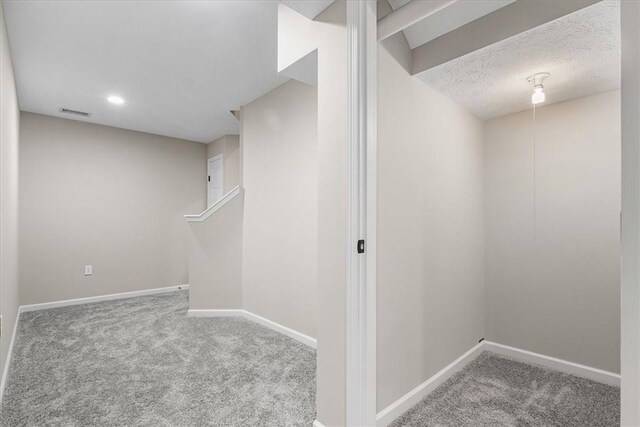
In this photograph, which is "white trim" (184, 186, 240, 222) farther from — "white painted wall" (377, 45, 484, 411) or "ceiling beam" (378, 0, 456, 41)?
"ceiling beam" (378, 0, 456, 41)

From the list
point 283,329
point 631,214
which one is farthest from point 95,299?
point 631,214

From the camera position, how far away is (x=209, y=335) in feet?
9.85

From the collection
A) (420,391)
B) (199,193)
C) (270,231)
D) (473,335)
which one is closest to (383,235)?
(420,391)

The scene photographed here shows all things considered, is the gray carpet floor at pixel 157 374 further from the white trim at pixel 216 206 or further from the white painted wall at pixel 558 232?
the white painted wall at pixel 558 232

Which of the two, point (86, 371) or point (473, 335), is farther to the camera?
point (473, 335)

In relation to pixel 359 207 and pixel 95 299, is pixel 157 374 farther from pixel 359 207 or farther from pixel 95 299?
pixel 95 299

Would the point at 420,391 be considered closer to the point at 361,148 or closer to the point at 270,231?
the point at 361,148

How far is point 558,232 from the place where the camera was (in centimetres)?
229

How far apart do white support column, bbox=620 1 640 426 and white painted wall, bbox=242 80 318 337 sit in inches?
81.3

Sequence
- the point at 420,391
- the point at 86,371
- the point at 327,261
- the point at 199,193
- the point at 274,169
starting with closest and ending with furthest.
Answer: the point at 327,261 → the point at 420,391 → the point at 86,371 → the point at 274,169 → the point at 199,193

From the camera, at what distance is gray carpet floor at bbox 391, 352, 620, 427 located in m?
1.71

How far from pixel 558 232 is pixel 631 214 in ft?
5.26

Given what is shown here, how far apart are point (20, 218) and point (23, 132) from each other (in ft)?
3.47

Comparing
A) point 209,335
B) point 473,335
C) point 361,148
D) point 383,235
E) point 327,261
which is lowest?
point 209,335
